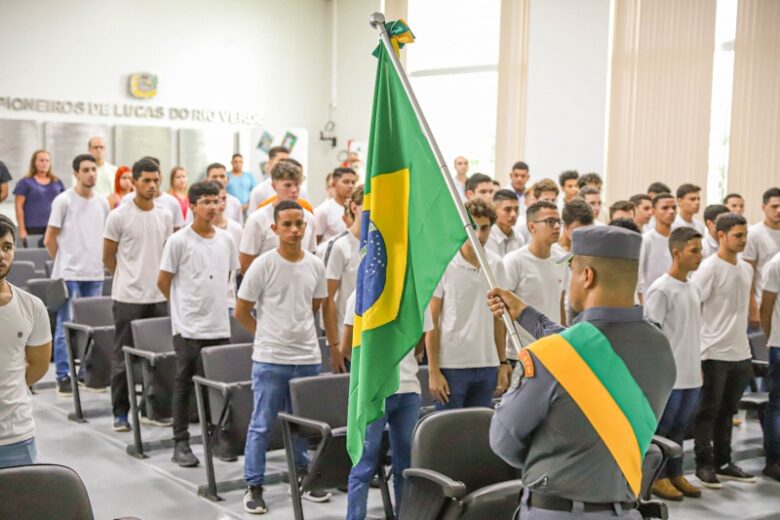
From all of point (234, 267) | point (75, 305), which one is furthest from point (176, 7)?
point (234, 267)

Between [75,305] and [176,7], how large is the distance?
8.49 metres

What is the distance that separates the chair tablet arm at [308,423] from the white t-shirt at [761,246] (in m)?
4.87

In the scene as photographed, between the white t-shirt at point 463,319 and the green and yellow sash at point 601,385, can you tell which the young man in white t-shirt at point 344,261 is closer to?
the white t-shirt at point 463,319

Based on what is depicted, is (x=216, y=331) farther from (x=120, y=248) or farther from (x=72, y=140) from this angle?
(x=72, y=140)

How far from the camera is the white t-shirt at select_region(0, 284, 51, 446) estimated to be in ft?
11.2

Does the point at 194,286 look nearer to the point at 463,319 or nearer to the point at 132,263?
the point at 132,263

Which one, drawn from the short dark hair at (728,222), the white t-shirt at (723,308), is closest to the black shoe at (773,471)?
the white t-shirt at (723,308)

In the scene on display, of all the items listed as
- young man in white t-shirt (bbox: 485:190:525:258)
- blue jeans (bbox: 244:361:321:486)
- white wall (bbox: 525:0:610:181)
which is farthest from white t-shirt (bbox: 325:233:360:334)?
white wall (bbox: 525:0:610:181)

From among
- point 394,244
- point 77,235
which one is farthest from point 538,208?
point 77,235

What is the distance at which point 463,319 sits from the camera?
506 centimetres

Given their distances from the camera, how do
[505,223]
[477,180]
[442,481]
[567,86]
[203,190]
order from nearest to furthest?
[442,481] → [203,190] → [505,223] → [477,180] → [567,86]

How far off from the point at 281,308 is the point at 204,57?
10.5m

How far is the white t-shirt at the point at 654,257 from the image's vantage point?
767 centimetres

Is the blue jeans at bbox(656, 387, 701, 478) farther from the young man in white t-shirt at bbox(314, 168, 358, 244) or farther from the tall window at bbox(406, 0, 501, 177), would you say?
the tall window at bbox(406, 0, 501, 177)
